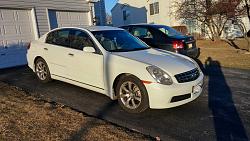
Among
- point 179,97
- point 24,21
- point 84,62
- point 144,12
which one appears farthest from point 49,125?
point 144,12

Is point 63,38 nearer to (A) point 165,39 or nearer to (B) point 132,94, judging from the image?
(B) point 132,94

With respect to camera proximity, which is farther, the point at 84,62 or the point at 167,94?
the point at 84,62

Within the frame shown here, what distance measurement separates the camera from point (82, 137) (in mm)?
4219

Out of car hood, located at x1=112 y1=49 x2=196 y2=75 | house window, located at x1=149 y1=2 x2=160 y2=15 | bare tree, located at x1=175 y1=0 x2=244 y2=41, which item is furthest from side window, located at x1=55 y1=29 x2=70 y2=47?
house window, located at x1=149 y1=2 x2=160 y2=15

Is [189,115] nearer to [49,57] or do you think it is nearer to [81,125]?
[81,125]

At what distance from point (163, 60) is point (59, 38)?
116 inches

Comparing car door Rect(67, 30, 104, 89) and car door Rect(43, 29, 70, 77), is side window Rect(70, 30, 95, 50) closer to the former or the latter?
car door Rect(67, 30, 104, 89)

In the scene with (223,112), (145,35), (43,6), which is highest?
(43,6)

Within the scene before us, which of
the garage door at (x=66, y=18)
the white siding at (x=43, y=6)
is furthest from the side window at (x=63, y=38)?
the garage door at (x=66, y=18)

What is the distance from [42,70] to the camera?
7559 millimetres

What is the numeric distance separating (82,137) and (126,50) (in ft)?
7.93

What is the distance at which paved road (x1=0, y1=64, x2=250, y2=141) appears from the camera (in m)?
4.44

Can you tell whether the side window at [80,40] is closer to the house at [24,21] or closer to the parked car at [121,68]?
the parked car at [121,68]

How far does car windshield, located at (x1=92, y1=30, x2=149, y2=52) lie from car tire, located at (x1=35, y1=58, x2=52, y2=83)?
1.84 m
